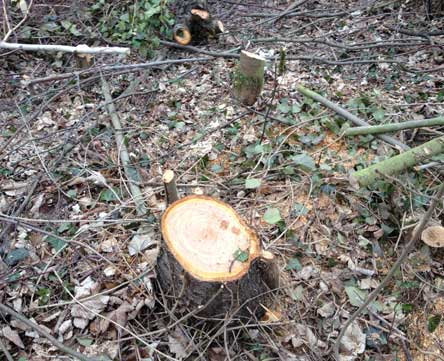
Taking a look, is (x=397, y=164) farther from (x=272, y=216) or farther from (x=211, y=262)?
(x=211, y=262)

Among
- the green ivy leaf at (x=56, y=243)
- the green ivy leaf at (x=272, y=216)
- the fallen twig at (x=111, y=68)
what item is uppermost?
the fallen twig at (x=111, y=68)

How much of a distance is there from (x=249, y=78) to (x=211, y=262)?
2.27 m

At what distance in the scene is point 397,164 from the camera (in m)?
2.82

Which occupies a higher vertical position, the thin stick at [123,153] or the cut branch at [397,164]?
the cut branch at [397,164]

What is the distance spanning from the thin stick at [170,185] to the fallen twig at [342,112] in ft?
5.98

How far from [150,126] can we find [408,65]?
8.97ft

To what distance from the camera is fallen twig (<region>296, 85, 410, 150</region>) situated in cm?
317

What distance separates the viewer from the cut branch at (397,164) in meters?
2.79

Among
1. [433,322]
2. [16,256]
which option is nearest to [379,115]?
[433,322]

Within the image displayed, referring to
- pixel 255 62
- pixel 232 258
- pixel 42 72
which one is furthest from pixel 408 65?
pixel 42 72

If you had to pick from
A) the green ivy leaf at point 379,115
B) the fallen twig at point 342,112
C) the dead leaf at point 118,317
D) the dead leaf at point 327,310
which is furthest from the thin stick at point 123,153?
the green ivy leaf at point 379,115

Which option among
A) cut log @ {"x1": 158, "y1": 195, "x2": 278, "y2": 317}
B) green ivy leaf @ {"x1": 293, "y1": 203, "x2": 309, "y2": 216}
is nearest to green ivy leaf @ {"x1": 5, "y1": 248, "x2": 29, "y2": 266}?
cut log @ {"x1": 158, "y1": 195, "x2": 278, "y2": 317}

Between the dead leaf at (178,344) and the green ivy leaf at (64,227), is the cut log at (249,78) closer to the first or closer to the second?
the green ivy leaf at (64,227)

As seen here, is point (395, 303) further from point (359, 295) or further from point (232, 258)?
point (232, 258)
